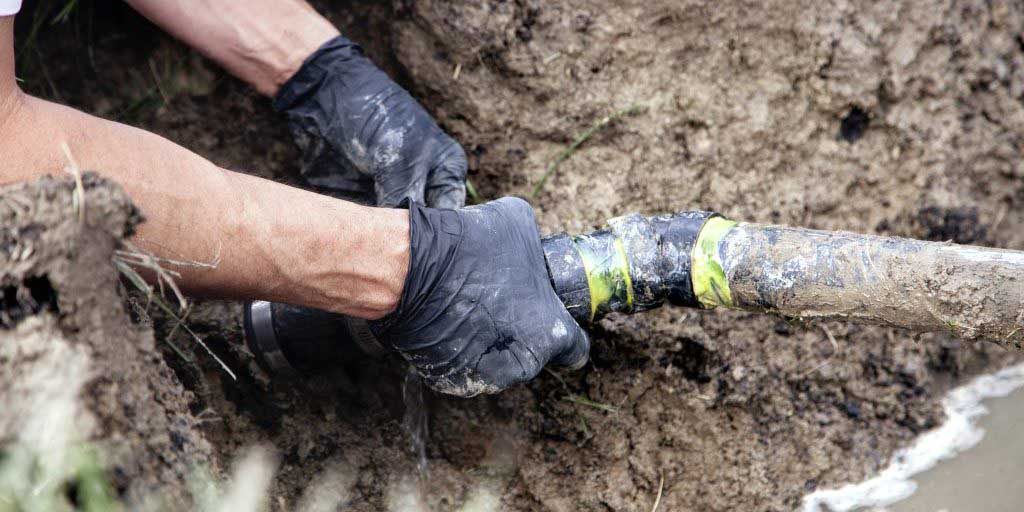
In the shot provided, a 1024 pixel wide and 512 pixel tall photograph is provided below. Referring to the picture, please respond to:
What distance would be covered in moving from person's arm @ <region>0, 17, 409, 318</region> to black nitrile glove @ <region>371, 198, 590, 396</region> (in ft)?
0.15

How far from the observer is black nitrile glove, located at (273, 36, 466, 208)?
5.95 feet

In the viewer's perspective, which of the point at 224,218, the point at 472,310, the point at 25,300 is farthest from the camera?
the point at 472,310

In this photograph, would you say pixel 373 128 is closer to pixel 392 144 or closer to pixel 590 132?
pixel 392 144

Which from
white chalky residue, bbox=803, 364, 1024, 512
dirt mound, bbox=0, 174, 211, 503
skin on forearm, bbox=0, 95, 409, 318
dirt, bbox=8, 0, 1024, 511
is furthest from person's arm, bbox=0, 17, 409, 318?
white chalky residue, bbox=803, 364, 1024, 512

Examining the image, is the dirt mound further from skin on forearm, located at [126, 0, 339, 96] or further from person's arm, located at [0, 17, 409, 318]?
skin on forearm, located at [126, 0, 339, 96]

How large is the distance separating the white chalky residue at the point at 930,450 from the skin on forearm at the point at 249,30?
1617 mm

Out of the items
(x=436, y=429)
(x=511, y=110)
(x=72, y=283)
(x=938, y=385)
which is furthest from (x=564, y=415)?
(x=72, y=283)

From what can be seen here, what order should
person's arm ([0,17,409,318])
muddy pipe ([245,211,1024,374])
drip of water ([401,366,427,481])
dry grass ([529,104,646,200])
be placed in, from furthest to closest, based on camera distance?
1. dry grass ([529,104,646,200])
2. drip of water ([401,366,427,481])
3. muddy pipe ([245,211,1024,374])
4. person's arm ([0,17,409,318])

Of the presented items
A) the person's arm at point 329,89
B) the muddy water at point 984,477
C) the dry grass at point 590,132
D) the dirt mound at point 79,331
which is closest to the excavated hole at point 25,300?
the dirt mound at point 79,331

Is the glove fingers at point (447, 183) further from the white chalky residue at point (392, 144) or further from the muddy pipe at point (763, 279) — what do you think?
the muddy pipe at point (763, 279)

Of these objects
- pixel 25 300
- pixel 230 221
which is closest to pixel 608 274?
pixel 230 221

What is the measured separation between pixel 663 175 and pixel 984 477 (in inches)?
39.4

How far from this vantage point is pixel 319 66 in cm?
188

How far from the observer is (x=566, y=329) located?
1.55 m
